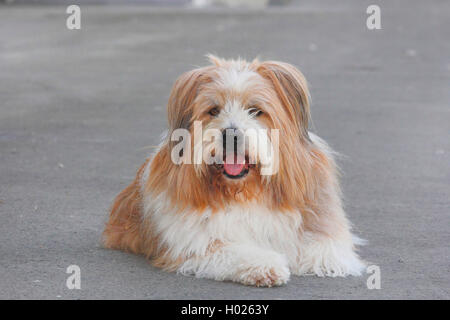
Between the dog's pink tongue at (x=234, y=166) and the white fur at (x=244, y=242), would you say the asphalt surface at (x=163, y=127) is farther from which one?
the dog's pink tongue at (x=234, y=166)

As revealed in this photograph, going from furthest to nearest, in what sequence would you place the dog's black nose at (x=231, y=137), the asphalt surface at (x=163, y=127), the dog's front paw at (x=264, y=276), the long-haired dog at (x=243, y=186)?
the asphalt surface at (x=163, y=127) < the dog's front paw at (x=264, y=276) < the long-haired dog at (x=243, y=186) < the dog's black nose at (x=231, y=137)

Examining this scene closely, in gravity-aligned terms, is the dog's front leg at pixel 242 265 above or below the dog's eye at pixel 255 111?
below

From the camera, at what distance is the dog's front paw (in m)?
5.20

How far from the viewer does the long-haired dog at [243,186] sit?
5070 mm

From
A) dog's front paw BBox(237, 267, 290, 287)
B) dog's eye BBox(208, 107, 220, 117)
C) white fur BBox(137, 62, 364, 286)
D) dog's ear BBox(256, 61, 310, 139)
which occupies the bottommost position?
dog's front paw BBox(237, 267, 290, 287)

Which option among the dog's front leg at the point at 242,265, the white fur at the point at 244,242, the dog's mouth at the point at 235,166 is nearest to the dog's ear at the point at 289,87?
the white fur at the point at 244,242

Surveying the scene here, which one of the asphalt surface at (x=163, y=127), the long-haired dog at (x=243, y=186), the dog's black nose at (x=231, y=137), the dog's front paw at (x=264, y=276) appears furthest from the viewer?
the asphalt surface at (x=163, y=127)

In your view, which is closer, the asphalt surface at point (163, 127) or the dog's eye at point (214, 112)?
the dog's eye at point (214, 112)

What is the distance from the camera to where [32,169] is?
28.6 feet

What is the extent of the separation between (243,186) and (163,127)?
5.90m

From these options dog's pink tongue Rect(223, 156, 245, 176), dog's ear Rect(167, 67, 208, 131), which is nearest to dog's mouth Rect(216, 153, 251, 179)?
dog's pink tongue Rect(223, 156, 245, 176)

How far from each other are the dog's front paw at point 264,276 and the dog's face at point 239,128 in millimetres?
407

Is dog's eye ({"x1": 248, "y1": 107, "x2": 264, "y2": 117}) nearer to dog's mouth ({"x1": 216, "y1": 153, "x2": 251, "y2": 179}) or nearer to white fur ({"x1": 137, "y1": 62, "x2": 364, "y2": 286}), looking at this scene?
white fur ({"x1": 137, "y1": 62, "x2": 364, "y2": 286})

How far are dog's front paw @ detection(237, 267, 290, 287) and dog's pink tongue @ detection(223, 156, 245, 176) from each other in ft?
1.91
